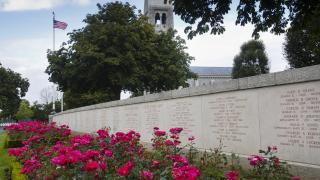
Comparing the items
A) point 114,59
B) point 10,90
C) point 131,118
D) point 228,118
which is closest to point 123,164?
point 228,118

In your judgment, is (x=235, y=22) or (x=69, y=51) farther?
(x=69, y=51)

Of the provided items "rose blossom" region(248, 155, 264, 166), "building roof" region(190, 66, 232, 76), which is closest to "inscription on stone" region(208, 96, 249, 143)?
Answer: "rose blossom" region(248, 155, 264, 166)

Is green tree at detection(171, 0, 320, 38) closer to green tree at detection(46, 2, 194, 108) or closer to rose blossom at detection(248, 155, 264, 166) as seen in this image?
rose blossom at detection(248, 155, 264, 166)

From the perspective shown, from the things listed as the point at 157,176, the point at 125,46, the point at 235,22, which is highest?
the point at 125,46

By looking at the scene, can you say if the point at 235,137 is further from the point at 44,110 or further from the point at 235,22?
the point at 44,110

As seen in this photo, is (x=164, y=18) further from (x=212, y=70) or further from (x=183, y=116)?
(x=183, y=116)

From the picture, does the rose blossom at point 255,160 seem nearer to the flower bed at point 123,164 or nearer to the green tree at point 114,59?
the flower bed at point 123,164

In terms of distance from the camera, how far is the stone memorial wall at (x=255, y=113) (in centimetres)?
740

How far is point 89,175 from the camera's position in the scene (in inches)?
188

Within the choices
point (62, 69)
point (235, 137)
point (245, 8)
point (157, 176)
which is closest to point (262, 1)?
point (245, 8)

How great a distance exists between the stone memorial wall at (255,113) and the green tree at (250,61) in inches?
1806

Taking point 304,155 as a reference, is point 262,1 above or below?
above

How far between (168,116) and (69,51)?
23.3 meters

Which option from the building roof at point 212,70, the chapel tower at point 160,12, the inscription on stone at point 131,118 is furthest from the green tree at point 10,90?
the inscription on stone at point 131,118
